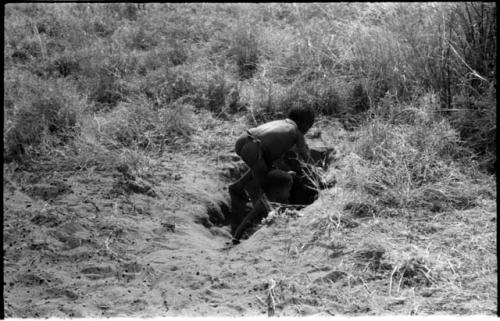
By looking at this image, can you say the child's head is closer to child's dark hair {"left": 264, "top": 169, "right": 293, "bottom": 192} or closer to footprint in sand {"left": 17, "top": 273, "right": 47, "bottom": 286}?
child's dark hair {"left": 264, "top": 169, "right": 293, "bottom": 192}

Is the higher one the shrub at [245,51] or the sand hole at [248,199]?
the shrub at [245,51]

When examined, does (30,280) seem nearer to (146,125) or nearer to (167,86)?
(146,125)

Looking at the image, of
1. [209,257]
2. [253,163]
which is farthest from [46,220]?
[253,163]

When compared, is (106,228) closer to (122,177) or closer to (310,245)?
(122,177)

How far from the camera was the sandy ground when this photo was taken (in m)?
3.80

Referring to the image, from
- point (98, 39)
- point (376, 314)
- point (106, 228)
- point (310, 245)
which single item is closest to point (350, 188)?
point (310, 245)

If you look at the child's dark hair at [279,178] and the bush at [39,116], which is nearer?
the child's dark hair at [279,178]

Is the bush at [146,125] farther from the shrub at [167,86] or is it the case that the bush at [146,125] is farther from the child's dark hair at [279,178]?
the child's dark hair at [279,178]

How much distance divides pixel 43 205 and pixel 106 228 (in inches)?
26.1

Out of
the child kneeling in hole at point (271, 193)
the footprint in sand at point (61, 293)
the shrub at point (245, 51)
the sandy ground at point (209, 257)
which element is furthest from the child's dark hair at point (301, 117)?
the footprint in sand at point (61, 293)

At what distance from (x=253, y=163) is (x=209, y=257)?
1081 millimetres

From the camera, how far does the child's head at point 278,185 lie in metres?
5.39

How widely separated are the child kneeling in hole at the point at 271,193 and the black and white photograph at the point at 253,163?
15 millimetres

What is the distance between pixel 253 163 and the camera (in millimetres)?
5305
